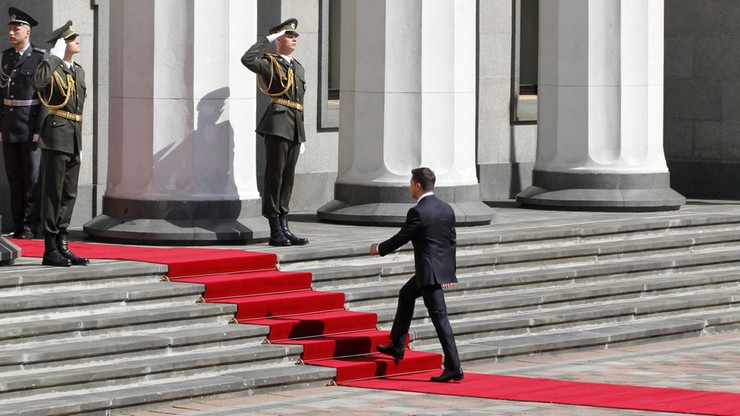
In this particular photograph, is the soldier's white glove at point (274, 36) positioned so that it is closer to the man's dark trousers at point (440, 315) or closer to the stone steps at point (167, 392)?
the man's dark trousers at point (440, 315)

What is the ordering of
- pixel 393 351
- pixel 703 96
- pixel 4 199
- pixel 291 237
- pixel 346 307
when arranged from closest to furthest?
pixel 393 351, pixel 346 307, pixel 291 237, pixel 4 199, pixel 703 96

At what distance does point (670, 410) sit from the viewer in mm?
12758

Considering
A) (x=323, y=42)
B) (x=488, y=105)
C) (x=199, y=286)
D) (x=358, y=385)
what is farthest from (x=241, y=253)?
(x=488, y=105)

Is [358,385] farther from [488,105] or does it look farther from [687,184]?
[687,184]

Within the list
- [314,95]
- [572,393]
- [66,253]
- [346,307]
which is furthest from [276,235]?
[314,95]

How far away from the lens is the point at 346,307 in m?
15.6

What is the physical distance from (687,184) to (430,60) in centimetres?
704

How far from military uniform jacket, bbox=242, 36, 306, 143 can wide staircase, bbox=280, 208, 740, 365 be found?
51.9 inches

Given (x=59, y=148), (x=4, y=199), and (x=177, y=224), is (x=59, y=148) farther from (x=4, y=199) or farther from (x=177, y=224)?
(x=4, y=199)

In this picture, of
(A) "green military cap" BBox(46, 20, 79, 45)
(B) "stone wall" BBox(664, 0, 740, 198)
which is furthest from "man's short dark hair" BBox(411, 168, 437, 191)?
(B) "stone wall" BBox(664, 0, 740, 198)

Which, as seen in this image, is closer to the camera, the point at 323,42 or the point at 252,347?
the point at 252,347

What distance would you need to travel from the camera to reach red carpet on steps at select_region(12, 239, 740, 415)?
43.8ft

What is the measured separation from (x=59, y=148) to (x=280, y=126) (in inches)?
104

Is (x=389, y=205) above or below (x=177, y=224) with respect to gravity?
above
